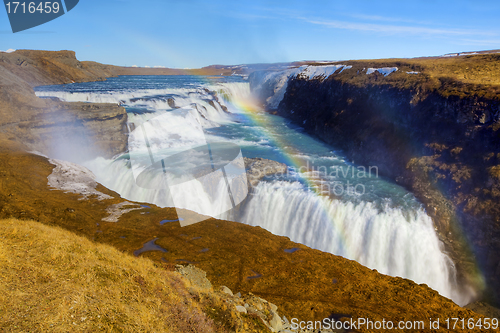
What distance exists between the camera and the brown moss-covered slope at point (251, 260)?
7.41 m

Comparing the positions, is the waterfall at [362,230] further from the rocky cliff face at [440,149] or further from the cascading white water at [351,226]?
the rocky cliff face at [440,149]

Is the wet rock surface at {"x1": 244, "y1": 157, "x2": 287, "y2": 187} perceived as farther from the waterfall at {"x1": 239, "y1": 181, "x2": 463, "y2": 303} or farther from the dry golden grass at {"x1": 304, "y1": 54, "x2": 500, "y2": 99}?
the dry golden grass at {"x1": 304, "y1": 54, "x2": 500, "y2": 99}

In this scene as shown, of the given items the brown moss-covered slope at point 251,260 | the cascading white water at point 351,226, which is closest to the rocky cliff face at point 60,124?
the cascading white water at point 351,226

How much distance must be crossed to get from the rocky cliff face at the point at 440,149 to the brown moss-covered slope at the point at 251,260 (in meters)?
5.53

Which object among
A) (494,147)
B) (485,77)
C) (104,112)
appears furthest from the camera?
(104,112)

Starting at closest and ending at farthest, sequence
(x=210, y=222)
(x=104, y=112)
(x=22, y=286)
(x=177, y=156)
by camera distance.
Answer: (x=22, y=286) < (x=210, y=222) < (x=177, y=156) < (x=104, y=112)

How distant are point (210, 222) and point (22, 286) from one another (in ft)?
25.1

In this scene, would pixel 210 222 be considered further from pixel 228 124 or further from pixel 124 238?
pixel 228 124

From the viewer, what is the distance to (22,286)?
4773 mm

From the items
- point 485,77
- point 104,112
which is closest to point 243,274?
point 104,112

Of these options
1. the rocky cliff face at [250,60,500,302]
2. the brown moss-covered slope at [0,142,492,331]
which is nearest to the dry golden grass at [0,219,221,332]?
the brown moss-covered slope at [0,142,492,331]

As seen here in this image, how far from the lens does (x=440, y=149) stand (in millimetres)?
15844

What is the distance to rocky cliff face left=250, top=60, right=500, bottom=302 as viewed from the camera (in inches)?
469

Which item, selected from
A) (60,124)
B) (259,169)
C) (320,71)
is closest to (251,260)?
(259,169)
